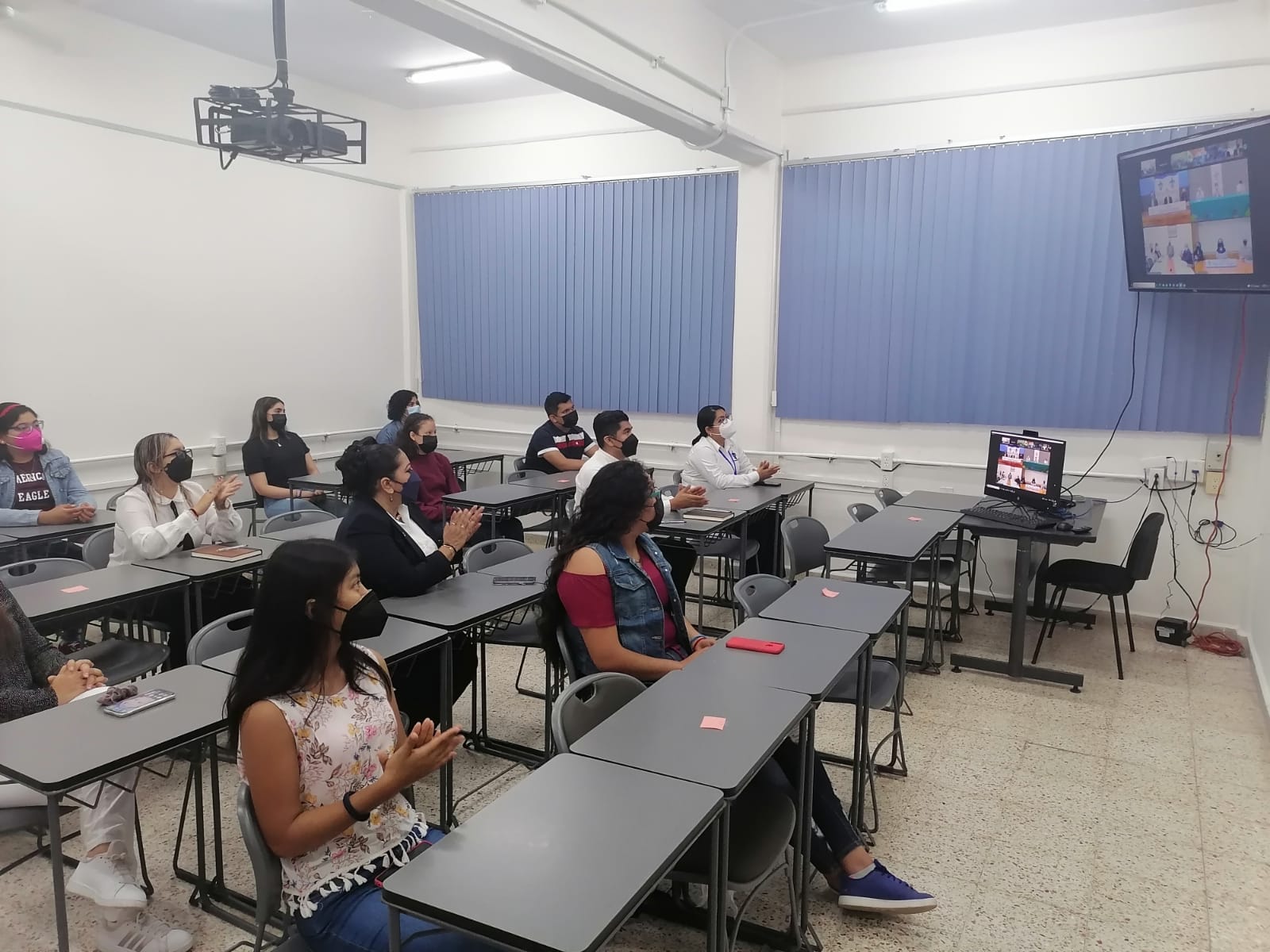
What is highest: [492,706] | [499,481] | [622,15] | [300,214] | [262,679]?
[622,15]

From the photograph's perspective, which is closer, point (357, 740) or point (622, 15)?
point (357, 740)

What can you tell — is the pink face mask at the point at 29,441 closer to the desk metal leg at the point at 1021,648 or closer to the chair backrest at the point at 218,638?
the chair backrest at the point at 218,638

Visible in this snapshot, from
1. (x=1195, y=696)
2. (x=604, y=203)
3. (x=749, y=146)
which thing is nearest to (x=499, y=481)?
(x=604, y=203)

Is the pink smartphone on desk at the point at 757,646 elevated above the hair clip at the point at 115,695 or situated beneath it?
elevated above

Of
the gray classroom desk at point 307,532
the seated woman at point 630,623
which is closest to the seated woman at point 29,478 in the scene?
the gray classroom desk at point 307,532

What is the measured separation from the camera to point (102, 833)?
8.27 feet

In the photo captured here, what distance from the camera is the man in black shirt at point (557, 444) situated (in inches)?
261

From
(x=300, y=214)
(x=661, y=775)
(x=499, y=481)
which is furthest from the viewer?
(x=499, y=481)

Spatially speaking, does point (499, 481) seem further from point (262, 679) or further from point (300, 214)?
point (262, 679)

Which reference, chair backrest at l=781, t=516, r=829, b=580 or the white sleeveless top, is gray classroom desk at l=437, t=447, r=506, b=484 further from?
the white sleeveless top

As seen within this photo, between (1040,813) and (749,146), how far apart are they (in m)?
4.47

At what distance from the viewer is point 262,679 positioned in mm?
1822

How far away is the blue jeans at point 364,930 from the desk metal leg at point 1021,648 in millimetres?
3731

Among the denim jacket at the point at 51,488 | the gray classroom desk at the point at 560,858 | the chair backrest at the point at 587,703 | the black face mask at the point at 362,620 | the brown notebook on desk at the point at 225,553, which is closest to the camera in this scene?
the gray classroom desk at the point at 560,858
